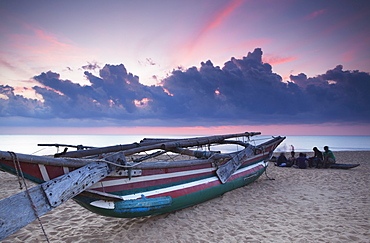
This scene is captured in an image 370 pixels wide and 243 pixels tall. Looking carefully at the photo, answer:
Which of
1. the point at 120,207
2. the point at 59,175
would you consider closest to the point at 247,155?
the point at 120,207

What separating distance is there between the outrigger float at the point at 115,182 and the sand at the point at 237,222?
431mm

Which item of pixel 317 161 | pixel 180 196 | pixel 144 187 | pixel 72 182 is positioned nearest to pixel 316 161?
pixel 317 161

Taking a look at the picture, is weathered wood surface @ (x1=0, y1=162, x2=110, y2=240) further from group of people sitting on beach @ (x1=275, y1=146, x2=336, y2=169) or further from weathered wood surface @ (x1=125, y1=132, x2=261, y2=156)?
group of people sitting on beach @ (x1=275, y1=146, x2=336, y2=169)

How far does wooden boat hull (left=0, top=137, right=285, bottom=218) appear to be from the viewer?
3.25m

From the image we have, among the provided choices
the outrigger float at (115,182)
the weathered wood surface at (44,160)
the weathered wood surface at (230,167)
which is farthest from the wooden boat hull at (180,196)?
the weathered wood surface at (44,160)

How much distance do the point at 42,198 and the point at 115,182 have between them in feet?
4.57

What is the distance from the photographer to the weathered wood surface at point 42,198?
2.48 m

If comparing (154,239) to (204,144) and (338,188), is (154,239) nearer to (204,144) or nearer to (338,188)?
(204,144)

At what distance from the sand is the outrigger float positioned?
0.43 meters

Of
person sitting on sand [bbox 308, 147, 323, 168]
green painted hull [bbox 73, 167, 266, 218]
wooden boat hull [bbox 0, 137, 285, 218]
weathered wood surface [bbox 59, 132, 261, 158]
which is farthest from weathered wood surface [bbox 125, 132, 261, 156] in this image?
person sitting on sand [bbox 308, 147, 323, 168]

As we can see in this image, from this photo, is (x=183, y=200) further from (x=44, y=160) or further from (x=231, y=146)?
(x=231, y=146)

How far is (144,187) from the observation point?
176 inches

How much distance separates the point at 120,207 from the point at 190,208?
92.9 inches

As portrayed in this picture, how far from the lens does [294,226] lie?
477cm
